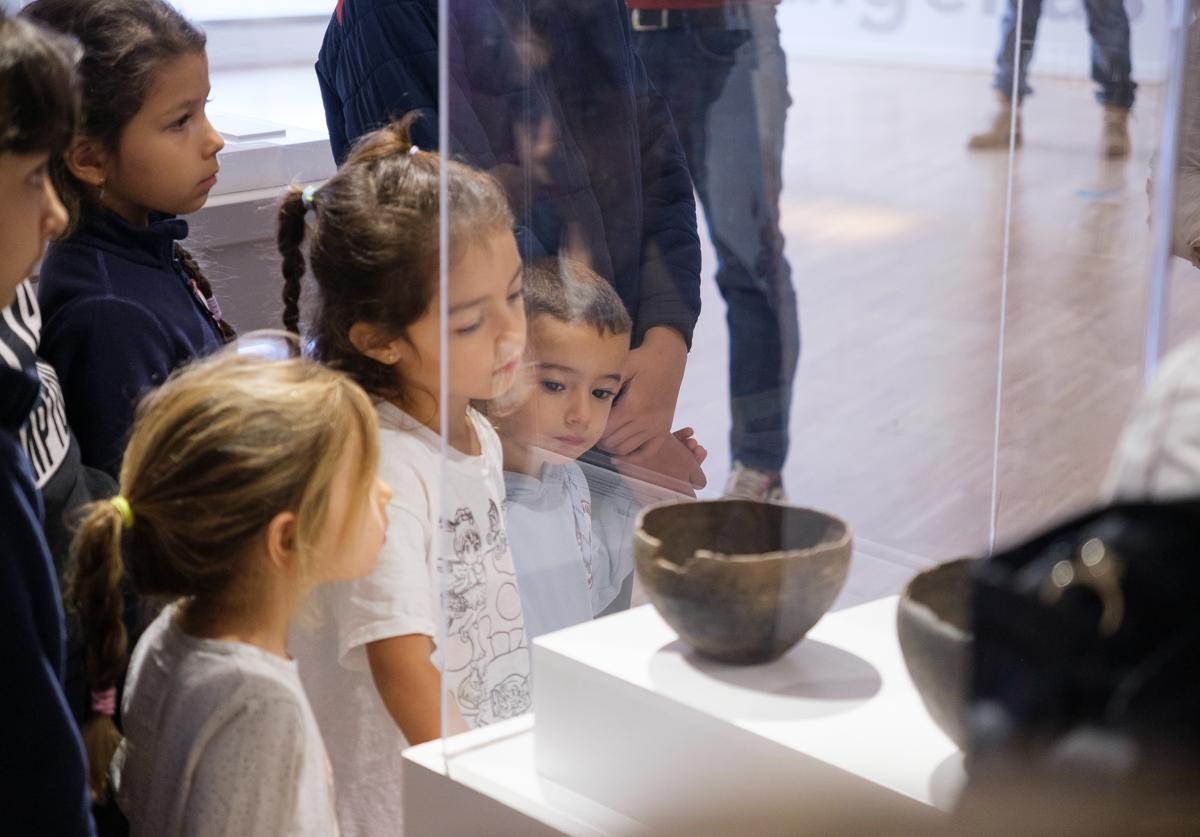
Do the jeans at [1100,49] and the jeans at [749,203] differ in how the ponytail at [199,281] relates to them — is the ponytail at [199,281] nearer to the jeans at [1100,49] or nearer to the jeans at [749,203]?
the jeans at [749,203]

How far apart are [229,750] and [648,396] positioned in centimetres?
51

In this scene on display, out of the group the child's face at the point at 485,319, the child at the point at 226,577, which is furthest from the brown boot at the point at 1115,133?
the child at the point at 226,577

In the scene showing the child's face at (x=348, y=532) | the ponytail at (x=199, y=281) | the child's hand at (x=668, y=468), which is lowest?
the child's face at (x=348, y=532)

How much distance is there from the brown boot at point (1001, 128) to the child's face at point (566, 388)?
1.08ft

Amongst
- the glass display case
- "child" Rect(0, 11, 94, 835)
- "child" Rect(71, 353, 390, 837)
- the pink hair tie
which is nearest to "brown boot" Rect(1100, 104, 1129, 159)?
the glass display case

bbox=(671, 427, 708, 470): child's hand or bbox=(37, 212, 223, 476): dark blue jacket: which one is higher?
bbox=(671, 427, 708, 470): child's hand

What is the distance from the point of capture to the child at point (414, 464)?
3.62ft

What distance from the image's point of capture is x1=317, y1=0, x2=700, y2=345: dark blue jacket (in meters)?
1.02

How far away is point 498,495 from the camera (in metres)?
1.14

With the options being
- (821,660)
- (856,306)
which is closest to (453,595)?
(821,660)

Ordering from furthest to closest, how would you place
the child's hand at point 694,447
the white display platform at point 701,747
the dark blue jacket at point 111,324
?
the dark blue jacket at point 111,324, the child's hand at point 694,447, the white display platform at point 701,747

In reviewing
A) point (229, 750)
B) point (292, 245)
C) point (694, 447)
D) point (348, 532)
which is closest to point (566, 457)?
point (694, 447)

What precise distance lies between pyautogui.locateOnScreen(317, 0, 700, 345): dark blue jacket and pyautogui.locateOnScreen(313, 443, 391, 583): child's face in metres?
0.34

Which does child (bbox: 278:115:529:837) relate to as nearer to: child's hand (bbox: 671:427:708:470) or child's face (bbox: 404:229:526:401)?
child's face (bbox: 404:229:526:401)
